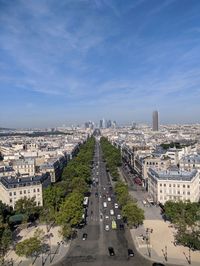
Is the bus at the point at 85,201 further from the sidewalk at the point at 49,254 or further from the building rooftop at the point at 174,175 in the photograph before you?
the sidewalk at the point at 49,254

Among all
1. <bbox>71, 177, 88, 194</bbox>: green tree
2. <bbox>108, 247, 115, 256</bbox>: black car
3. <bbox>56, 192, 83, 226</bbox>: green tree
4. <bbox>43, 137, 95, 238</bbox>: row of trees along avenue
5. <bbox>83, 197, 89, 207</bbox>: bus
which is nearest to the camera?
<bbox>108, 247, 115, 256</bbox>: black car

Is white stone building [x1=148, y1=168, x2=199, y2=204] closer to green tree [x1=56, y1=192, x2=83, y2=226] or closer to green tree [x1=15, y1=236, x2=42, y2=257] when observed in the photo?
green tree [x1=56, y1=192, x2=83, y2=226]

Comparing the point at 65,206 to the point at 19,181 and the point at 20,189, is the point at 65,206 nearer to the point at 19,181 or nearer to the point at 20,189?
the point at 20,189

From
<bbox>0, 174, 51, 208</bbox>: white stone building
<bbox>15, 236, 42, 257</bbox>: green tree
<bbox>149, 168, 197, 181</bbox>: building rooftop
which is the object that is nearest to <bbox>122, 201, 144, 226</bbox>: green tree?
<bbox>149, 168, 197, 181</bbox>: building rooftop

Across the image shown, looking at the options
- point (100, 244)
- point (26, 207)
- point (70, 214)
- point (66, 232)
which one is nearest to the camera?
point (100, 244)

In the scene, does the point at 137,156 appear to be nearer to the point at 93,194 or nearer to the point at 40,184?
the point at 93,194

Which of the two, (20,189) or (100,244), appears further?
(20,189)

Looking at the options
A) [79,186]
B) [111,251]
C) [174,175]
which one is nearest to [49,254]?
[111,251]
